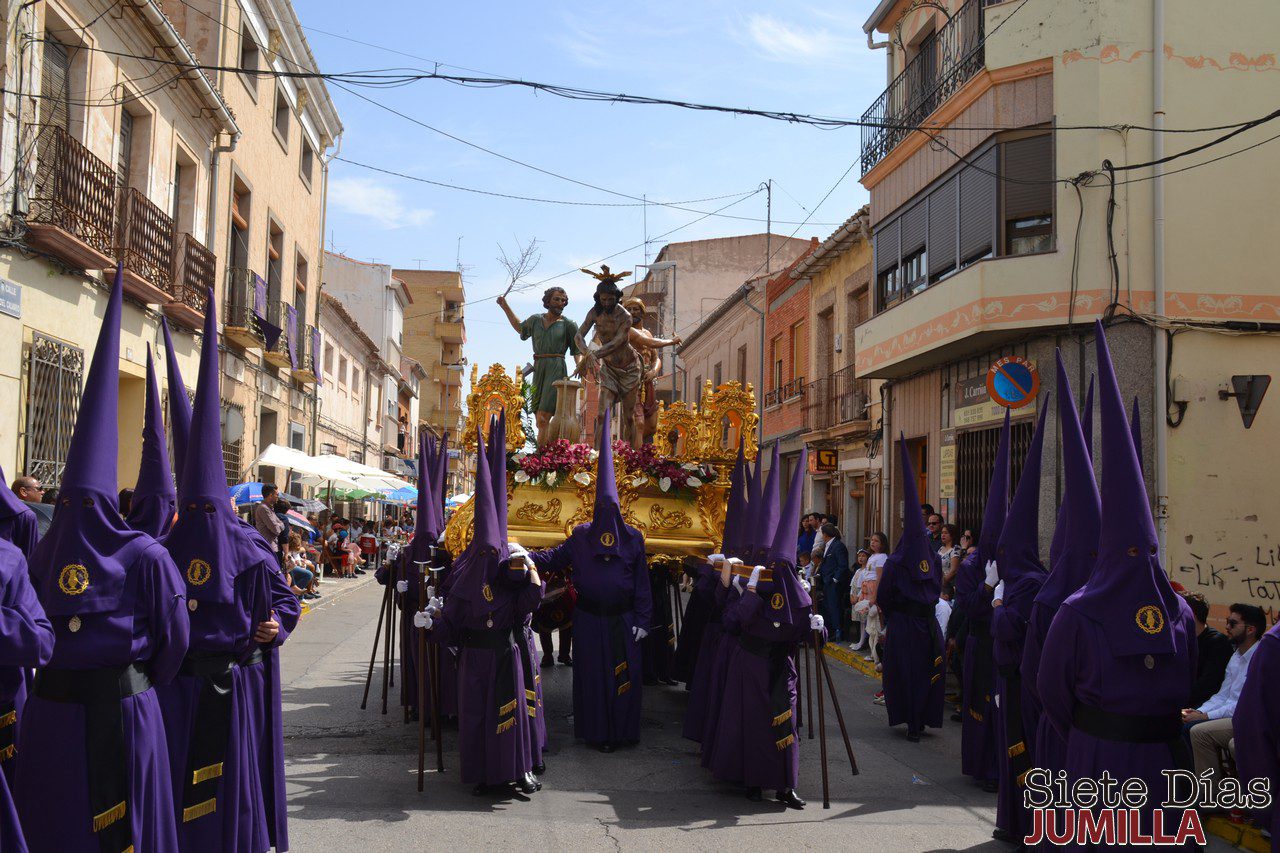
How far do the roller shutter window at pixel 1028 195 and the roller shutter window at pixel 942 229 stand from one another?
1183 millimetres

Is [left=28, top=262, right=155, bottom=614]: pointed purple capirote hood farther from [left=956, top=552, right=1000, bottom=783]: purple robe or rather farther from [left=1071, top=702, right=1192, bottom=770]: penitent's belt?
[left=956, top=552, right=1000, bottom=783]: purple robe

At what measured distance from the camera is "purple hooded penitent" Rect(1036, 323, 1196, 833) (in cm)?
468

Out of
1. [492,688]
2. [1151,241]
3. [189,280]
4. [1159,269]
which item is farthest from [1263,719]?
[189,280]

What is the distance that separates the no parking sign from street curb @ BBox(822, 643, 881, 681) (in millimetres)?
3571

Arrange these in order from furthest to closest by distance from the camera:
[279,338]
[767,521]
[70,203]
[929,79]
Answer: [279,338], [929,79], [70,203], [767,521]

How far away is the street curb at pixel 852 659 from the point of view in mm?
12867

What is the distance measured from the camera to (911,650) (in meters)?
9.41

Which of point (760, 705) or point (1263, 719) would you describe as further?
point (760, 705)

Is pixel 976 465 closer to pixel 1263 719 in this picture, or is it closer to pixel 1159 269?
pixel 1159 269

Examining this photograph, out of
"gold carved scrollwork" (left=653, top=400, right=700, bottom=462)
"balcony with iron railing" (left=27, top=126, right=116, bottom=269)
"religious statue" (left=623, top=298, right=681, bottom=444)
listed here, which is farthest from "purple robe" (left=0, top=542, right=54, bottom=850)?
"balcony with iron railing" (left=27, top=126, right=116, bottom=269)

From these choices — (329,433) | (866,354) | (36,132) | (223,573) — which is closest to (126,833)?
(223,573)

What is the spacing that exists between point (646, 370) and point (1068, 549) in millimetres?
6385

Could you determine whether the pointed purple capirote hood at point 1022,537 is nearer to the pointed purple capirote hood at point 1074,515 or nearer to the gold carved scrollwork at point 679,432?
the pointed purple capirote hood at point 1074,515

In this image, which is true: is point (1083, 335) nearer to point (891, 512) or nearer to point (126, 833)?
point (891, 512)
